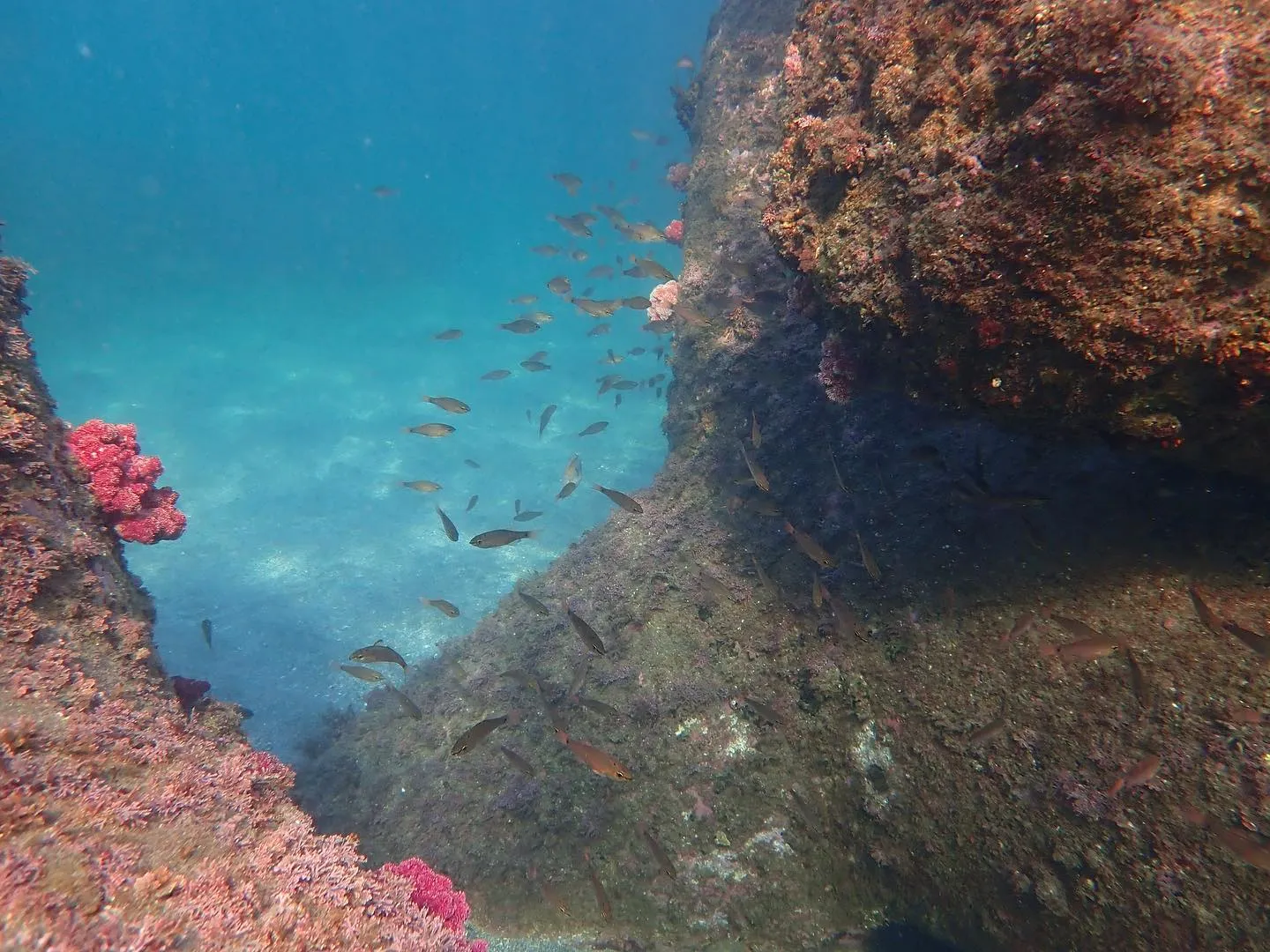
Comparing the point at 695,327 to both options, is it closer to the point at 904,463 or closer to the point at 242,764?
the point at 904,463

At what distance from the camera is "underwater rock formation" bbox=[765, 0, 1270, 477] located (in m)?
2.23

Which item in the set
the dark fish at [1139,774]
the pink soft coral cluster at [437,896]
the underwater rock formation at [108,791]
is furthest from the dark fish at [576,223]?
the dark fish at [1139,774]

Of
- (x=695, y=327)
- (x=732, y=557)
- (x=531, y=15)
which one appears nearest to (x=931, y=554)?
(x=732, y=557)

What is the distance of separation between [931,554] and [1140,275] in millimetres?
2750

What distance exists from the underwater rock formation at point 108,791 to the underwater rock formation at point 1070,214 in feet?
14.0

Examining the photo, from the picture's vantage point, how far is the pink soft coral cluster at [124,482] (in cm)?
493

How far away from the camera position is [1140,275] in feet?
7.96

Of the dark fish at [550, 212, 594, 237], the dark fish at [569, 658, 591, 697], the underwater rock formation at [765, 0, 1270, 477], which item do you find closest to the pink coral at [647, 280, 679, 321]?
the dark fish at [550, 212, 594, 237]

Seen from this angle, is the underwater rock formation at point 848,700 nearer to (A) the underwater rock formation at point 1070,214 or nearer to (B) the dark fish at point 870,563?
(B) the dark fish at point 870,563

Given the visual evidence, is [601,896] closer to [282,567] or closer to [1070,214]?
[1070,214]

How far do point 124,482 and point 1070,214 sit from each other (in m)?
7.08

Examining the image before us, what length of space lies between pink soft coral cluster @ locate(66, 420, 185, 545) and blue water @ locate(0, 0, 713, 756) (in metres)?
6.24

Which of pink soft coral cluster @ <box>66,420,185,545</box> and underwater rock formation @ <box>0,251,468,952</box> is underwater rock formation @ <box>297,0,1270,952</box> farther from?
pink soft coral cluster @ <box>66,420,185,545</box>

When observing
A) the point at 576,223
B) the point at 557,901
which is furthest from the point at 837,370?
the point at 576,223
